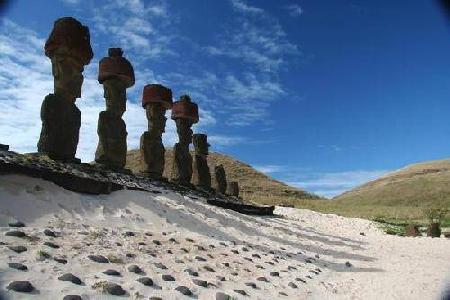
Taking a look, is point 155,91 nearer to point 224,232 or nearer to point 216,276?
point 224,232

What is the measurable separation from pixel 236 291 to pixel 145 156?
10.7 meters

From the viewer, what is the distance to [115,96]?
14242 mm

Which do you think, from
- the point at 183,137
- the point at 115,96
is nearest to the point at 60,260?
the point at 115,96

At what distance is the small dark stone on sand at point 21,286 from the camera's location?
456 centimetres

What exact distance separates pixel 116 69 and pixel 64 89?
2803 millimetres

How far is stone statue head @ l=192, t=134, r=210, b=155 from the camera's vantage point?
21719 millimetres

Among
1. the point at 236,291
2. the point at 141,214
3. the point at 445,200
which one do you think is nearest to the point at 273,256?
the point at 141,214

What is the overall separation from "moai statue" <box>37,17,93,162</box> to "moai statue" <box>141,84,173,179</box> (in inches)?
193

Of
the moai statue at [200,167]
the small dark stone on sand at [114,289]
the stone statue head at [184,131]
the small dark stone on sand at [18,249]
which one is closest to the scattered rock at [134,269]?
the small dark stone on sand at [114,289]

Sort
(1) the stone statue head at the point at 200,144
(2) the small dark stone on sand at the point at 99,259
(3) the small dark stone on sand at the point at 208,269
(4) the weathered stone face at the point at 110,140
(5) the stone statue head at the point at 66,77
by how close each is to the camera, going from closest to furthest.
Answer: (2) the small dark stone on sand at the point at 99,259 → (3) the small dark stone on sand at the point at 208,269 → (5) the stone statue head at the point at 66,77 → (4) the weathered stone face at the point at 110,140 → (1) the stone statue head at the point at 200,144

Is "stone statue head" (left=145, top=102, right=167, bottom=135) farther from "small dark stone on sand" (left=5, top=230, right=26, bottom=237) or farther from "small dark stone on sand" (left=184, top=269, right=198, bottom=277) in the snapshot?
"small dark stone on sand" (left=5, top=230, right=26, bottom=237)

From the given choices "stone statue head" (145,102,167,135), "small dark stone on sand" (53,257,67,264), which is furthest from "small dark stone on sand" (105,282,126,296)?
"stone statue head" (145,102,167,135)

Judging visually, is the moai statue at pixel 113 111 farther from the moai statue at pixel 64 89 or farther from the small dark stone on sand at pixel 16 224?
the small dark stone on sand at pixel 16 224

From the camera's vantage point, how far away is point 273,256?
10227 mm
